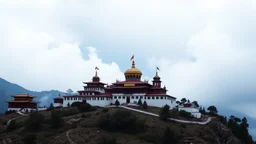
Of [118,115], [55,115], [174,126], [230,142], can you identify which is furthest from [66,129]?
[230,142]

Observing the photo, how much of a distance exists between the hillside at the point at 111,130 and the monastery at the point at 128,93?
10900 mm

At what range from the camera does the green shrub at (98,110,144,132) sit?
225ft

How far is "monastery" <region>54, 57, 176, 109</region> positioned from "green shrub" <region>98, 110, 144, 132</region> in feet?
57.8

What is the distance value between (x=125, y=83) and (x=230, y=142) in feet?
99.7

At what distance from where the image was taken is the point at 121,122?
68.6m

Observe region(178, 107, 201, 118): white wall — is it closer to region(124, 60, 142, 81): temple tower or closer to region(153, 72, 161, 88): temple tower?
region(153, 72, 161, 88): temple tower

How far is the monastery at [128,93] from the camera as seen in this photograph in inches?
3418

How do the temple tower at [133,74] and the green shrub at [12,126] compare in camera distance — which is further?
the temple tower at [133,74]

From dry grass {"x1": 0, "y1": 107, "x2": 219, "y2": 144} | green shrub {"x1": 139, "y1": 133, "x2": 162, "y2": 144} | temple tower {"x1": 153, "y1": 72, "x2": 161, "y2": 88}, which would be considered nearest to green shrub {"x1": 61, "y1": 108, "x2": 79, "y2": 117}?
Result: dry grass {"x1": 0, "y1": 107, "x2": 219, "y2": 144}

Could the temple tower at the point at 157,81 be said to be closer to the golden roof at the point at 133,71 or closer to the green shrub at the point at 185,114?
the golden roof at the point at 133,71

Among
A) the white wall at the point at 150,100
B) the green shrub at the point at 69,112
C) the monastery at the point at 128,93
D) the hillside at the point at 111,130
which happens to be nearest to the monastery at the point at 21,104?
the monastery at the point at 128,93

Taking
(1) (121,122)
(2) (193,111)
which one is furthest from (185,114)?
(1) (121,122)

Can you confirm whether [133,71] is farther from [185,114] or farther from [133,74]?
[185,114]

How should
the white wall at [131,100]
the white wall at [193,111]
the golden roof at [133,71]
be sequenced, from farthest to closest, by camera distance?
the golden roof at [133,71], the white wall at [131,100], the white wall at [193,111]
